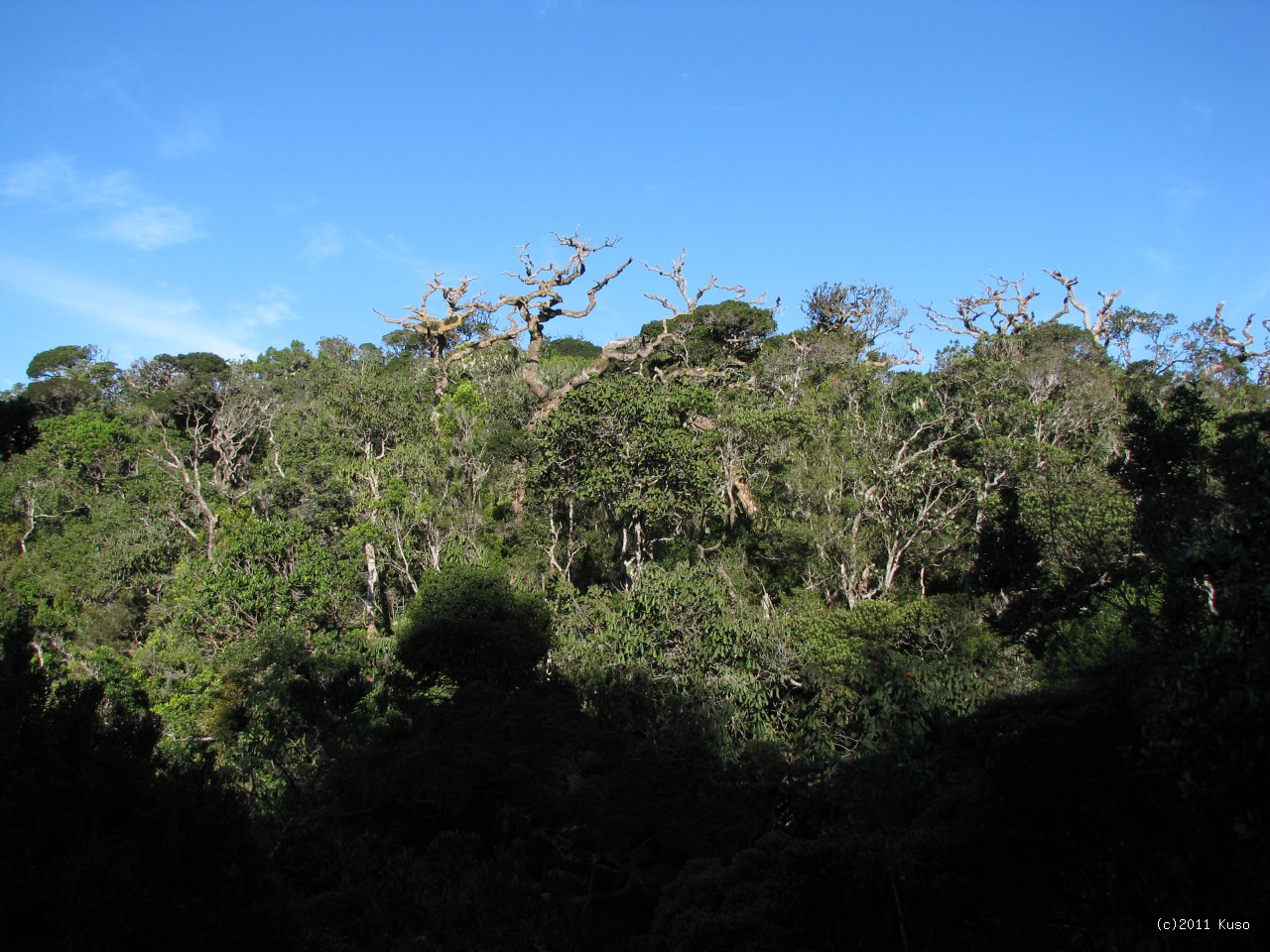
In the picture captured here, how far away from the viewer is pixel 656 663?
1583 centimetres

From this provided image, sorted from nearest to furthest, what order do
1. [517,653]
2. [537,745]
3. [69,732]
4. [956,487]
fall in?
[69,732]
[537,745]
[517,653]
[956,487]

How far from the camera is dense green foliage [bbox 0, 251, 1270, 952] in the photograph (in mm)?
6988

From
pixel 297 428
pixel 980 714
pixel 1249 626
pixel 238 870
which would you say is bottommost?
pixel 238 870

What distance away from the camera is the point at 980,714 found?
9148 mm

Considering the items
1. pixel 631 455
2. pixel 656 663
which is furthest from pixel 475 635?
pixel 631 455

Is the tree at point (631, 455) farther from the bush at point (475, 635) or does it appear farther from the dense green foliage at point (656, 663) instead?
the bush at point (475, 635)

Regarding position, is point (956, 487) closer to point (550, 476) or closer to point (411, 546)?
point (550, 476)

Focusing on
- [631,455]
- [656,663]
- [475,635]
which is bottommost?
[656,663]

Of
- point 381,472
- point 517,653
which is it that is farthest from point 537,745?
point 381,472

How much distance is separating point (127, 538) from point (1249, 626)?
25255 millimetres

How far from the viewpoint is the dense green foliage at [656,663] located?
6.99 meters

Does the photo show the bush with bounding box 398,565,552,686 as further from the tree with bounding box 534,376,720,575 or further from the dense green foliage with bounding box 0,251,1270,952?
the tree with bounding box 534,376,720,575

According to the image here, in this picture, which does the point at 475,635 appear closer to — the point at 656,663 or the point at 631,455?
the point at 656,663

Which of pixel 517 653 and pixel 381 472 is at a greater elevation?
pixel 381 472
